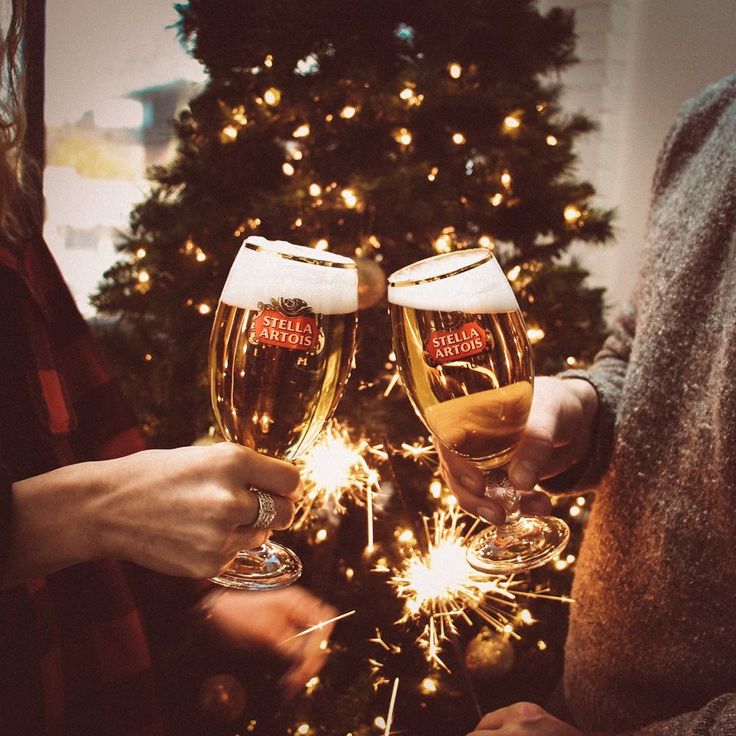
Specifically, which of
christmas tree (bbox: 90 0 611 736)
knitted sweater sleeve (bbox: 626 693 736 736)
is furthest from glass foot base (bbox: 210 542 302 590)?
christmas tree (bbox: 90 0 611 736)

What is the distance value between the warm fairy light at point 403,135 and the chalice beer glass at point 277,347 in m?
1.03

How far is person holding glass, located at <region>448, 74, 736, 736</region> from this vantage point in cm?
69

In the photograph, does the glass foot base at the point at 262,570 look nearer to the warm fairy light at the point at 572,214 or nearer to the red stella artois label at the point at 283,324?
the red stella artois label at the point at 283,324

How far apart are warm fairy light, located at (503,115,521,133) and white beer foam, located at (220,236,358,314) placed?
44.9 inches

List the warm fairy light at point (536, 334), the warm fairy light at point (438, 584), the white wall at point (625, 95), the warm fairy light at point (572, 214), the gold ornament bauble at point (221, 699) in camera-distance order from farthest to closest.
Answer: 1. the white wall at point (625, 95)
2. the warm fairy light at point (572, 214)
3. the warm fairy light at point (536, 334)
4. the warm fairy light at point (438, 584)
5. the gold ornament bauble at point (221, 699)

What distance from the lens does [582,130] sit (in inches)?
68.3

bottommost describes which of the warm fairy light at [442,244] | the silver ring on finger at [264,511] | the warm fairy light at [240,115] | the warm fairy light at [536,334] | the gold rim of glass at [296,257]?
the silver ring on finger at [264,511]

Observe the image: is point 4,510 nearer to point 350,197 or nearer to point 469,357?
point 469,357

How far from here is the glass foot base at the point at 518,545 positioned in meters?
0.64

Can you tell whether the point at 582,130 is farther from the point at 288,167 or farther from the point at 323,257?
the point at 323,257

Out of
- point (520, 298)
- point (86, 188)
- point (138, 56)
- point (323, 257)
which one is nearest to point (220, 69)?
point (520, 298)

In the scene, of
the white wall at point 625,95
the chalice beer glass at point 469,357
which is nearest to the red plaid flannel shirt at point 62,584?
the chalice beer glass at point 469,357

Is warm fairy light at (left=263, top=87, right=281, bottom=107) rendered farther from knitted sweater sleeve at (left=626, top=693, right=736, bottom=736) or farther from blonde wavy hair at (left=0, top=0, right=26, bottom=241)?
knitted sweater sleeve at (left=626, top=693, right=736, bottom=736)

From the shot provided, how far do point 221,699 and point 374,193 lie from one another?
3.49 ft
